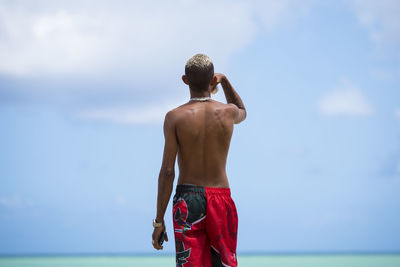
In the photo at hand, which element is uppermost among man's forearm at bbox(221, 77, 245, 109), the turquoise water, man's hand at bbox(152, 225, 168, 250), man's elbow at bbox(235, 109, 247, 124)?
man's forearm at bbox(221, 77, 245, 109)

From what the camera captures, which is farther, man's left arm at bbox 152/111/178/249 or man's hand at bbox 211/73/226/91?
man's hand at bbox 211/73/226/91

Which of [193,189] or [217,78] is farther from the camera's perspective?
[217,78]

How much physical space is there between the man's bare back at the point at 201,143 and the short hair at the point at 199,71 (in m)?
0.16

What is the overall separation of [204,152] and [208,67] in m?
0.67

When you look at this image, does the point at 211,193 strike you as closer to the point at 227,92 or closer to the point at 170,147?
the point at 170,147

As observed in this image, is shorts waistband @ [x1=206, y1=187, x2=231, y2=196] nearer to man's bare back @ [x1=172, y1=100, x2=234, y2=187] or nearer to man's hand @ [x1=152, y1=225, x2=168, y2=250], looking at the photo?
man's bare back @ [x1=172, y1=100, x2=234, y2=187]

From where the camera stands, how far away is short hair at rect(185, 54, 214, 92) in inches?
172

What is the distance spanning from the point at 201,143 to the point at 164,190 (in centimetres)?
45

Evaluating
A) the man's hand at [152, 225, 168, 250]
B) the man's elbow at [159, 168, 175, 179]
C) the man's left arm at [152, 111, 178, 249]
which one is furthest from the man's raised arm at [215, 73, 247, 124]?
the man's hand at [152, 225, 168, 250]

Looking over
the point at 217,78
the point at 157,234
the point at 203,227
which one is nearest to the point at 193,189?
the point at 203,227

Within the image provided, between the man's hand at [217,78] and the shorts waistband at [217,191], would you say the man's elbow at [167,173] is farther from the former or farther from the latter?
the man's hand at [217,78]

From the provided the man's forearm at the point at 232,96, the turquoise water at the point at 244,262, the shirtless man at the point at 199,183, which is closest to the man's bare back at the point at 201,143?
the shirtless man at the point at 199,183

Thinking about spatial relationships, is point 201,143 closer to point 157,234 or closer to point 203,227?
point 203,227

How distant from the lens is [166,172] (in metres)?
4.25
